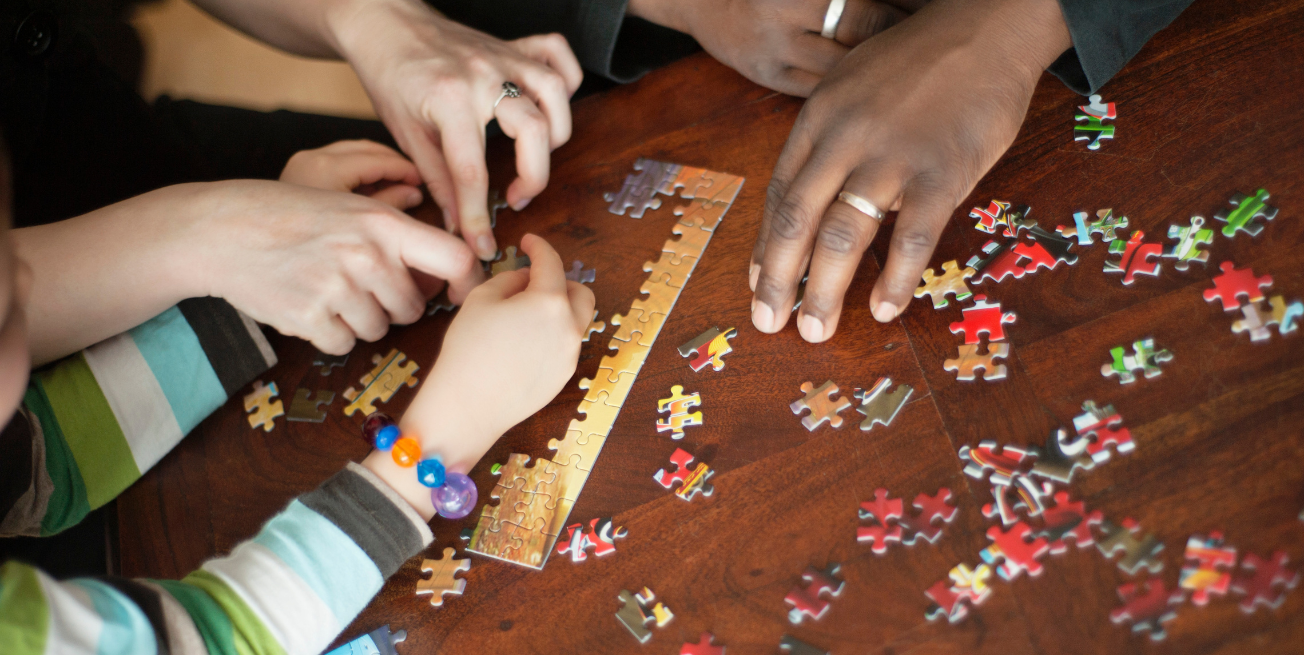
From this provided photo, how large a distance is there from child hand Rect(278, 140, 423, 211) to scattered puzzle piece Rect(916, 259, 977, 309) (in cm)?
92

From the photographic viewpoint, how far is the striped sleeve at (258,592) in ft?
2.98

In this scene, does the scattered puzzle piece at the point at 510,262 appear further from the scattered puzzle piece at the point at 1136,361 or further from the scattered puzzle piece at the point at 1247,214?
the scattered puzzle piece at the point at 1247,214

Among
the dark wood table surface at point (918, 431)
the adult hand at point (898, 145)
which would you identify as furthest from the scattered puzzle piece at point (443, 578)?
the adult hand at point (898, 145)

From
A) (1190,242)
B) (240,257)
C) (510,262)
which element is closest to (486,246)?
(510,262)

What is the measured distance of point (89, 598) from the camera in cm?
95

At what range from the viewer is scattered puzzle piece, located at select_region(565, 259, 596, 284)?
133 centimetres

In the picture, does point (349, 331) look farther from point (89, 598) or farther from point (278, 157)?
point (278, 157)

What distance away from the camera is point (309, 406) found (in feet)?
4.34

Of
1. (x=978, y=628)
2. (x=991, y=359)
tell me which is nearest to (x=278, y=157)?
(x=991, y=359)

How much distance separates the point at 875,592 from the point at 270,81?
331 centimetres

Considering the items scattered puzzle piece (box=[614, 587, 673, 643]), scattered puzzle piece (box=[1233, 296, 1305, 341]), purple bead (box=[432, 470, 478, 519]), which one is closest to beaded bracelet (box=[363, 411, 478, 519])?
purple bead (box=[432, 470, 478, 519])

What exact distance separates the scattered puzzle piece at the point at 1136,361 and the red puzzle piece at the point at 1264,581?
0.23 metres

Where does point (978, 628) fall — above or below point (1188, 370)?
below

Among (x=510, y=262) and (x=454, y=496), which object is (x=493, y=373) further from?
(x=510, y=262)
